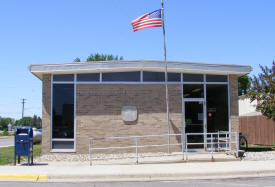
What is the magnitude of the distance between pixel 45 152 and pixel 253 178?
8895 millimetres

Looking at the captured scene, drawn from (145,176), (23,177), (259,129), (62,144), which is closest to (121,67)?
(62,144)

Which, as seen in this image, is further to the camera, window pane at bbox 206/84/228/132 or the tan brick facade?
window pane at bbox 206/84/228/132

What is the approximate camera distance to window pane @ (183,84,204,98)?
15.6m

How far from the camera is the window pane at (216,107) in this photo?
15817 mm

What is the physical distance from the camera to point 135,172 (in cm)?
1034

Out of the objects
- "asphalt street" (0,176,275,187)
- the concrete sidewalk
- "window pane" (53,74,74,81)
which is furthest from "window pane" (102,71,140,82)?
"asphalt street" (0,176,275,187)

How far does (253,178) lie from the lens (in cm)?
995

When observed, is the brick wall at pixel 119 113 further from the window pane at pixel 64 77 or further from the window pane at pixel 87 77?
the window pane at pixel 64 77

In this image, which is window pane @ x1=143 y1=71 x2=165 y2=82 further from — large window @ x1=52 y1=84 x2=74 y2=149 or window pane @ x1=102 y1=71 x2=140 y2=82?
large window @ x1=52 y1=84 x2=74 y2=149

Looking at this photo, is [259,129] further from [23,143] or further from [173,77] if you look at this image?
[23,143]

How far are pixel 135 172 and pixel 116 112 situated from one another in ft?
16.7

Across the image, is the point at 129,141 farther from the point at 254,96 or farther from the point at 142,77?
the point at 254,96

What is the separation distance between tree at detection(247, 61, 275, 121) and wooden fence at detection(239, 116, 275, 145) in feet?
17.5

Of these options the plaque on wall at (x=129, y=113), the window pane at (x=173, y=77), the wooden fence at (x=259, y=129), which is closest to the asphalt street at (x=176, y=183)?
the plaque on wall at (x=129, y=113)
